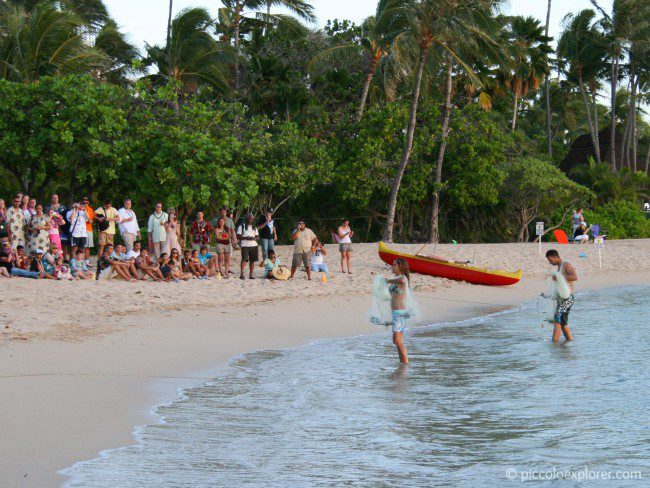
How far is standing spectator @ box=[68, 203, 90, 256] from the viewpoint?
18453 millimetres

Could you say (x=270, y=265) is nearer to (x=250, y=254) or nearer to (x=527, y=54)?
(x=250, y=254)

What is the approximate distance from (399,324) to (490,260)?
16833 millimetres

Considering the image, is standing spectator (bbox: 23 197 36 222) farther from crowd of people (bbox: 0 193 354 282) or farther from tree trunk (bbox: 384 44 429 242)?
tree trunk (bbox: 384 44 429 242)

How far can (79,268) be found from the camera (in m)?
17.7

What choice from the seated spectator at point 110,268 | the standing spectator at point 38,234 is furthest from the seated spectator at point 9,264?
the seated spectator at point 110,268

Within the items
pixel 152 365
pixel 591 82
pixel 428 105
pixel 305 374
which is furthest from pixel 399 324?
pixel 591 82

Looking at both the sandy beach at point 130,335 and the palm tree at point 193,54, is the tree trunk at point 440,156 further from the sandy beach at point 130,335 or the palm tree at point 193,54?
the sandy beach at point 130,335

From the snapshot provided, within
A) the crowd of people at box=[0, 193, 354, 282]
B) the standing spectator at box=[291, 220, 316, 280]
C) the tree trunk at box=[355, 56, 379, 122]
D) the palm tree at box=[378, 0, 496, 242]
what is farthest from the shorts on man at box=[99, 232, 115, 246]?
the tree trunk at box=[355, 56, 379, 122]

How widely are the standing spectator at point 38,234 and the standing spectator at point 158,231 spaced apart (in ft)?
8.01

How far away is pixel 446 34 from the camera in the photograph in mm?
29750

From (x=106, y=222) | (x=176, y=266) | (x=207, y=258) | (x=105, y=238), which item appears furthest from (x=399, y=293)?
(x=106, y=222)

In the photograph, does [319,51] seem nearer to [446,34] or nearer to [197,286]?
[446,34]

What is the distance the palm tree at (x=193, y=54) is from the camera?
98.9 ft

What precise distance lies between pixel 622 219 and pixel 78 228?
2572 cm
